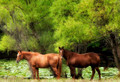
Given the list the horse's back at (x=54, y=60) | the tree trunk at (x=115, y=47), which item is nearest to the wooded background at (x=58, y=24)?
the tree trunk at (x=115, y=47)

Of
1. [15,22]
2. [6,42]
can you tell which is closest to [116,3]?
[15,22]

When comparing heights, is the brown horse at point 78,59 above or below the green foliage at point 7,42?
below

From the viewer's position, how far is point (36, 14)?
55.1 ft

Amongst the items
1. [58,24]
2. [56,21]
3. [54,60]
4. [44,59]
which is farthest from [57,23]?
[54,60]

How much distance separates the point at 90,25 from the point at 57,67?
317cm

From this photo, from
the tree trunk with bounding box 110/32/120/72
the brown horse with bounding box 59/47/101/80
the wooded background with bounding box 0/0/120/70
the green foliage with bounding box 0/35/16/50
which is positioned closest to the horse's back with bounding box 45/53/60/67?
the brown horse with bounding box 59/47/101/80

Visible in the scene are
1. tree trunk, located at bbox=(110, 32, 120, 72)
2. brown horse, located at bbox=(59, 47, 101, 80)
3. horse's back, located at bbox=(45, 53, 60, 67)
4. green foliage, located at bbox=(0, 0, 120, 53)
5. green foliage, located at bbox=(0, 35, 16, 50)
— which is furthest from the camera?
green foliage, located at bbox=(0, 35, 16, 50)

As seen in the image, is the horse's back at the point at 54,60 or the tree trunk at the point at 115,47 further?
the tree trunk at the point at 115,47

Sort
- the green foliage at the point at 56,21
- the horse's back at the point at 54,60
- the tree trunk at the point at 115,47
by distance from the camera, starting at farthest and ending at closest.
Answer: the tree trunk at the point at 115,47 < the green foliage at the point at 56,21 < the horse's back at the point at 54,60

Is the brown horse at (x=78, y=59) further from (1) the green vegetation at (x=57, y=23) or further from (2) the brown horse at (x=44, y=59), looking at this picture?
(1) the green vegetation at (x=57, y=23)

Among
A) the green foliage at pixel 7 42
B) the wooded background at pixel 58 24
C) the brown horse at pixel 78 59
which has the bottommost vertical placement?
the brown horse at pixel 78 59

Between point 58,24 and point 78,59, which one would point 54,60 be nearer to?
point 78,59

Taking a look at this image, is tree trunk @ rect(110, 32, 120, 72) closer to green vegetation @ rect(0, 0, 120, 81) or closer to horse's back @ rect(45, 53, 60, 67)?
green vegetation @ rect(0, 0, 120, 81)

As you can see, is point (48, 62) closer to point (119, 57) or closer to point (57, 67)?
point (57, 67)
